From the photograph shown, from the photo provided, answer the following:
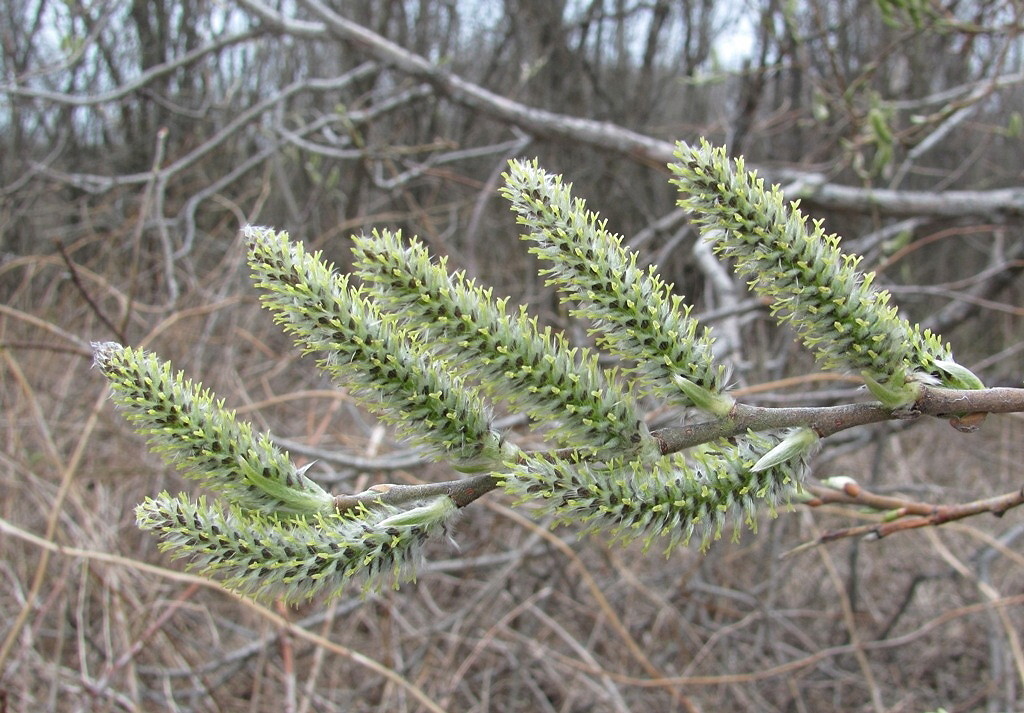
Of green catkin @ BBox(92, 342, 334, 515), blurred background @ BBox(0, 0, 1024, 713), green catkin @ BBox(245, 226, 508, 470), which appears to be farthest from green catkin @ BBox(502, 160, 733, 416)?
blurred background @ BBox(0, 0, 1024, 713)

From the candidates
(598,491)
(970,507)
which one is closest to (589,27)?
(970,507)

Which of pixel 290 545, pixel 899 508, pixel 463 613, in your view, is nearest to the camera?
pixel 290 545

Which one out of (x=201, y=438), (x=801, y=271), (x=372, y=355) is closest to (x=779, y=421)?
(x=801, y=271)

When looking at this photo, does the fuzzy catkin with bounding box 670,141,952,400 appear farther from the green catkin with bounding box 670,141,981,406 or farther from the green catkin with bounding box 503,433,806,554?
the green catkin with bounding box 503,433,806,554

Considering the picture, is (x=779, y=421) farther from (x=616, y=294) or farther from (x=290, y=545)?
(x=290, y=545)

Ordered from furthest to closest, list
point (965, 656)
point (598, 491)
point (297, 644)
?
1. point (965, 656)
2. point (297, 644)
3. point (598, 491)

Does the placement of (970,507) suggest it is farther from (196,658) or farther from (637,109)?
(637,109)

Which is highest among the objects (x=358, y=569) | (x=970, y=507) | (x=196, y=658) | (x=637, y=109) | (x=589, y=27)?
(x=589, y=27)
